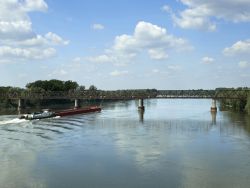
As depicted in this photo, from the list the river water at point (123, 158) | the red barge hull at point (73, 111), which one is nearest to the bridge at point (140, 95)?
the red barge hull at point (73, 111)

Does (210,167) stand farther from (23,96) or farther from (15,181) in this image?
(23,96)

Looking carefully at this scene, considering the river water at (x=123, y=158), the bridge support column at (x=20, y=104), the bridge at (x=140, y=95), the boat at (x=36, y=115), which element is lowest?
the river water at (x=123, y=158)

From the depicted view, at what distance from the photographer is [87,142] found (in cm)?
4653

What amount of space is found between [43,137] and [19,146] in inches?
301

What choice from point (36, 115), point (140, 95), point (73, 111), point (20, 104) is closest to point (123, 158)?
point (36, 115)

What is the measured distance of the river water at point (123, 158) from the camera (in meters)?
28.3

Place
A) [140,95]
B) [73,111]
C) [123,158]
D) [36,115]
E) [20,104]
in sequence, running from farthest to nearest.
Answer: [20,104] → [140,95] → [73,111] → [36,115] → [123,158]

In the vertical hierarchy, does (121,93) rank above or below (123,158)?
above

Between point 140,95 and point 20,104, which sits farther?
point 20,104

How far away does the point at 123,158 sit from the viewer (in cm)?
3616

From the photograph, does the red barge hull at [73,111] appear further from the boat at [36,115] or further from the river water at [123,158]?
the river water at [123,158]

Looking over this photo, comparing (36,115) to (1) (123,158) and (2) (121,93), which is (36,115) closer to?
(1) (123,158)

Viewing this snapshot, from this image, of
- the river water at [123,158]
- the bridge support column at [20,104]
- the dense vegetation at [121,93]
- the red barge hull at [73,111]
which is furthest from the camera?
the bridge support column at [20,104]

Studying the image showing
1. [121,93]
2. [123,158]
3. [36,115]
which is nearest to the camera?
[123,158]
